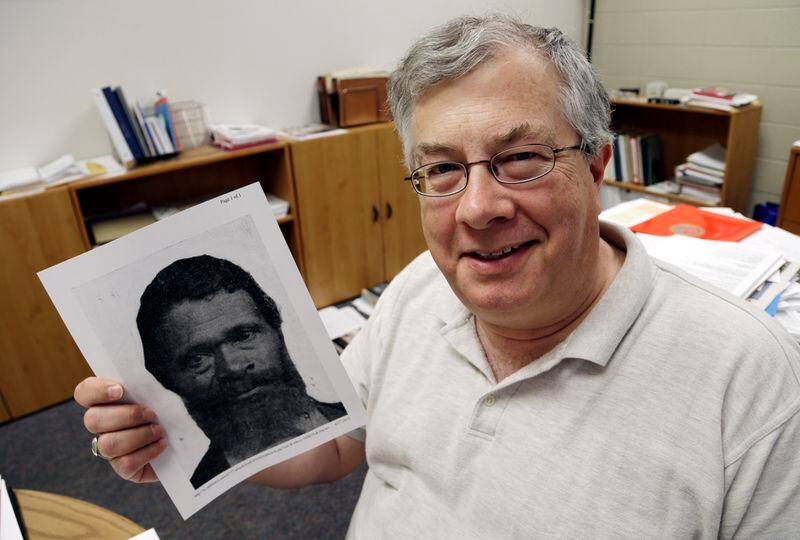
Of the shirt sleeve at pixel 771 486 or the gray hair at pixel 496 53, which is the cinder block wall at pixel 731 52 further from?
the shirt sleeve at pixel 771 486

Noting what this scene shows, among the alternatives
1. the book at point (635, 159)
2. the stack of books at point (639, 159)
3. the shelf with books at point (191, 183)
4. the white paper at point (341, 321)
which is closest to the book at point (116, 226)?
the shelf with books at point (191, 183)

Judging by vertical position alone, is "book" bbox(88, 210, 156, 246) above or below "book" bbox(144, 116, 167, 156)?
below

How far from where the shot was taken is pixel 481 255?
829mm

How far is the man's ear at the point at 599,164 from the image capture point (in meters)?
0.86

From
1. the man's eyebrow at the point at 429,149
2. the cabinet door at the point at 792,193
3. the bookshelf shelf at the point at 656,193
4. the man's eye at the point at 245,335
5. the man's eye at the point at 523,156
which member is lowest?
the bookshelf shelf at the point at 656,193

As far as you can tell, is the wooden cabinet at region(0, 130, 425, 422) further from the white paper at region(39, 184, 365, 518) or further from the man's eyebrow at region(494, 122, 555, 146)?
the man's eyebrow at region(494, 122, 555, 146)

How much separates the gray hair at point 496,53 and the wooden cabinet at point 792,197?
2.50 meters

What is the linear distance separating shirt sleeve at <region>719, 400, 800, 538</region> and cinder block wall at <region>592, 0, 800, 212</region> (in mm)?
2567

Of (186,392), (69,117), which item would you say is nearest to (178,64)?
(69,117)

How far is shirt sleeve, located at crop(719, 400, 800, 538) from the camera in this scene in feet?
2.21

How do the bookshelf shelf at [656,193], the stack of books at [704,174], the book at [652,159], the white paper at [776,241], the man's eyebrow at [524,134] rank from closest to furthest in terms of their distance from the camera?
the man's eyebrow at [524,134] < the white paper at [776,241] < the stack of books at [704,174] < the bookshelf shelf at [656,193] < the book at [652,159]

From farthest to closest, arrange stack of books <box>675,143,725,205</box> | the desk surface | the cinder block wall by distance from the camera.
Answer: stack of books <box>675,143,725,205</box> < the cinder block wall < the desk surface

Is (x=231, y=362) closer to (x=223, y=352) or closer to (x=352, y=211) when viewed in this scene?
(x=223, y=352)

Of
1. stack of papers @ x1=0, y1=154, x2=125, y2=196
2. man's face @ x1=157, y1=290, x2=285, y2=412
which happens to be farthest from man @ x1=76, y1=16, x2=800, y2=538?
stack of papers @ x1=0, y1=154, x2=125, y2=196
